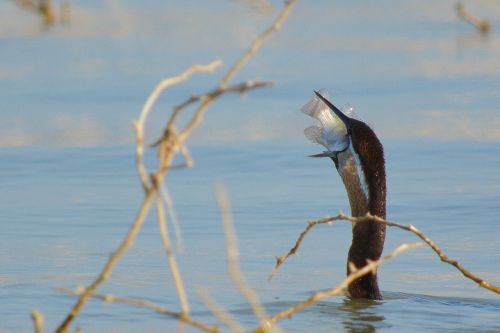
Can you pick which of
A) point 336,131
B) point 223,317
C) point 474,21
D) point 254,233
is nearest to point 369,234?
point 336,131

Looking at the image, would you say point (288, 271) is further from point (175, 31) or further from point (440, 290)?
point (175, 31)

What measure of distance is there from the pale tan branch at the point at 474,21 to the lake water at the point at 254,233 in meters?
5.77

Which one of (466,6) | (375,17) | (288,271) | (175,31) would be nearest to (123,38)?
(175,31)

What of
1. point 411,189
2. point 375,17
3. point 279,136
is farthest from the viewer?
point 375,17

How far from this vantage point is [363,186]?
596 centimetres

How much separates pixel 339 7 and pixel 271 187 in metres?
9.84

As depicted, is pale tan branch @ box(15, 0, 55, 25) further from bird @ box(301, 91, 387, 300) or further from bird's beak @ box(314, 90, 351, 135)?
→ bird @ box(301, 91, 387, 300)

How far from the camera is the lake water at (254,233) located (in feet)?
18.1

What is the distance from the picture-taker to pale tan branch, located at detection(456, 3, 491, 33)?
592 inches

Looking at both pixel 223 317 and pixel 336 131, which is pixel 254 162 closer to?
pixel 336 131

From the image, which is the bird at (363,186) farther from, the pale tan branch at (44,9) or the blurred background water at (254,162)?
the pale tan branch at (44,9)

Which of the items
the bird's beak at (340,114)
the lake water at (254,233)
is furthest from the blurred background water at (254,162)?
the bird's beak at (340,114)

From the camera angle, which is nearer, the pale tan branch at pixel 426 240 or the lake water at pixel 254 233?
the pale tan branch at pixel 426 240

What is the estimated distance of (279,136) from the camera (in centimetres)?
994
